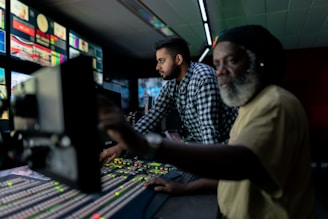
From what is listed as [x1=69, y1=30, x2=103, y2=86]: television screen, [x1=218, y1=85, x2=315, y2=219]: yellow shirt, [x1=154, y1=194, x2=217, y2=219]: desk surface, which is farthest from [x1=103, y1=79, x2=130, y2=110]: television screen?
[x1=218, y1=85, x2=315, y2=219]: yellow shirt

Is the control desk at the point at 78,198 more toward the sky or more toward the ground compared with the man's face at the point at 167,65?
more toward the ground

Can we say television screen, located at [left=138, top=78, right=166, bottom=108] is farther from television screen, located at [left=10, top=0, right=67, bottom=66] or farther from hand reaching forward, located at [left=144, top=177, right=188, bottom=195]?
hand reaching forward, located at [left=144, top=177, right=188, bottom=195]

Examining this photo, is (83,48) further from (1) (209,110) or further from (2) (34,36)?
(1) (209,110)

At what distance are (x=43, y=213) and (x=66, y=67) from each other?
43 cm

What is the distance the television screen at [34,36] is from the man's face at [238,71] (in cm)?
231

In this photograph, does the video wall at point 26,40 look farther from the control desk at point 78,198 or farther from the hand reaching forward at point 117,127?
the hand reaching forward at point 117,127

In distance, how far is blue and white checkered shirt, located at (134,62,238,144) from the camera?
131 centimetres

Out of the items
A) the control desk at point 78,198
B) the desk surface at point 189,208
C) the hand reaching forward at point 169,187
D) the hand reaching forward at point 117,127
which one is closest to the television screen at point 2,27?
the control desk at point 78,198

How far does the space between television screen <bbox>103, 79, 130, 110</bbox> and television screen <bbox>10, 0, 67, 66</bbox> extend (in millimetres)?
1843

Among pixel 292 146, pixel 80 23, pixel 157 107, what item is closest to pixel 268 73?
pixel 292 146

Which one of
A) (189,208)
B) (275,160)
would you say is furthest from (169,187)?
(275,160)

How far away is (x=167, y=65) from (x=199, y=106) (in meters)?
0.54

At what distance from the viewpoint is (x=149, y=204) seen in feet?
2.61

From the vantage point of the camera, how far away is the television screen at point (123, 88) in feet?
18.4
